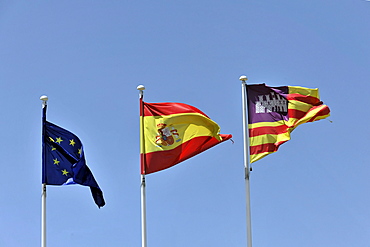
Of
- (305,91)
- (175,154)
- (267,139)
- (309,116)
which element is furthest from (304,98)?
(175,154)

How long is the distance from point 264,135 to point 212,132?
6.44 ft

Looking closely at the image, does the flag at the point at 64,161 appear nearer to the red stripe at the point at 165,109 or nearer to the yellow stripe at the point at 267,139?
the red stripe at the point at 165,109

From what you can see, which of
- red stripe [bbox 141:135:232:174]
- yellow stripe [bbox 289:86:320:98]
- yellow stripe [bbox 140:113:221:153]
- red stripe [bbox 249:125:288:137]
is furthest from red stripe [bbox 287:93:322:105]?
yellow stripe [bbox 140:113:221:153]

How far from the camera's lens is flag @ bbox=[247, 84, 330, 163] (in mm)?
38656

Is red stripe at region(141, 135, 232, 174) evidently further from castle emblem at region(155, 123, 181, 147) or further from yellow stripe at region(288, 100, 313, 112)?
yellow stripe at region(288, 100, 313, 112)

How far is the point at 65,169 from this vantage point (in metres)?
38.7

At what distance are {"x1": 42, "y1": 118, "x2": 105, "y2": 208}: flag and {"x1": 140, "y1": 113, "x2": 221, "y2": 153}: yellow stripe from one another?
7.96 feet

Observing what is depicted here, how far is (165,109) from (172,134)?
1.01 meters

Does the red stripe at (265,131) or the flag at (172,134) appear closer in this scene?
the flag at (172,134)

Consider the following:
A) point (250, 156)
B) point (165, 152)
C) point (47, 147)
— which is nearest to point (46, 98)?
point (47, 147)

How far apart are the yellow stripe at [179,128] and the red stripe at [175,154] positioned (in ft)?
0.50

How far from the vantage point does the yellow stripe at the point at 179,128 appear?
38.3 meters

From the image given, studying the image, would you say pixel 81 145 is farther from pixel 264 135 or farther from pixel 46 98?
pixel 264 135

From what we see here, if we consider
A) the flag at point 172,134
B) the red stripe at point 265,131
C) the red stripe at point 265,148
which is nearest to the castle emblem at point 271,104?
the red stripe at point 265,131
